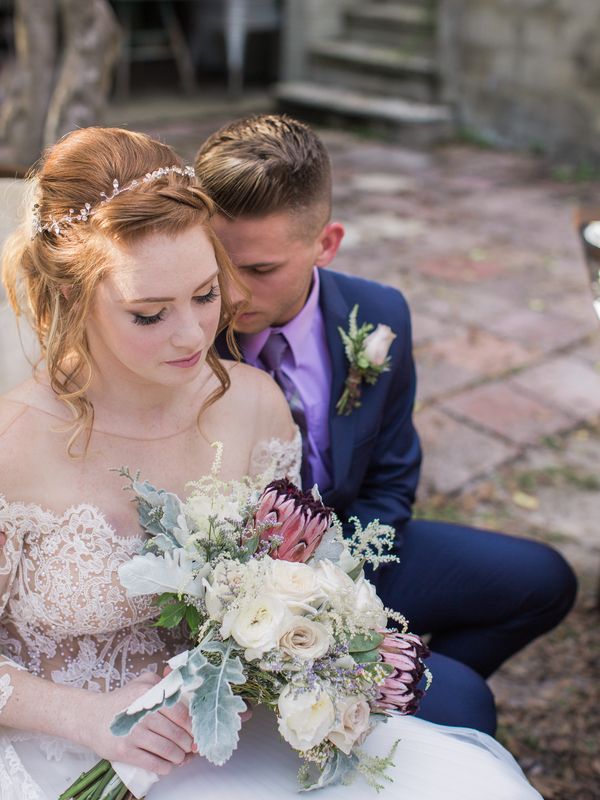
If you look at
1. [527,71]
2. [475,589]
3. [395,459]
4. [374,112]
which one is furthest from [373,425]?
[374,112]

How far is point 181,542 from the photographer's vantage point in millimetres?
1585

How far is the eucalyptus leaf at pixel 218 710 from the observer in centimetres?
139

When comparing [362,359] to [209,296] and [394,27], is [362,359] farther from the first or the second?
[394,27]

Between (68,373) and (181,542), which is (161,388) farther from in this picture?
(181,542)

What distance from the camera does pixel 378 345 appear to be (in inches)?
87.0

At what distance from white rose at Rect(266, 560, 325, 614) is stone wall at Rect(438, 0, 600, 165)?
23.3 ft

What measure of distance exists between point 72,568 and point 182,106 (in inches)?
336

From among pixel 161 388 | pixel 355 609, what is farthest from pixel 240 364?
pixel 355 609

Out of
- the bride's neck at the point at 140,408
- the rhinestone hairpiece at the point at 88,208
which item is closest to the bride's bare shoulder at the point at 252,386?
the bride's neck at the point at 140,408

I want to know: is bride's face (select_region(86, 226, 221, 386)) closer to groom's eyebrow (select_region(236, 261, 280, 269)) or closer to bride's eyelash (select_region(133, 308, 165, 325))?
bride's eyelash (select_region(133, 308, 165, 325))

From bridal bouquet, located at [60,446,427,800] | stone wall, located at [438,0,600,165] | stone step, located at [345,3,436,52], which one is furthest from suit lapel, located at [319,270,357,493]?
stone step, located at [345,3,436,52]

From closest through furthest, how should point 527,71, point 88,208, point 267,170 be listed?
point 88,208 → point 267,170 → point 527,71

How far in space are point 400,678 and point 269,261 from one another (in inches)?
39.0

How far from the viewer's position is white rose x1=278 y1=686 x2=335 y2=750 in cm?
142
